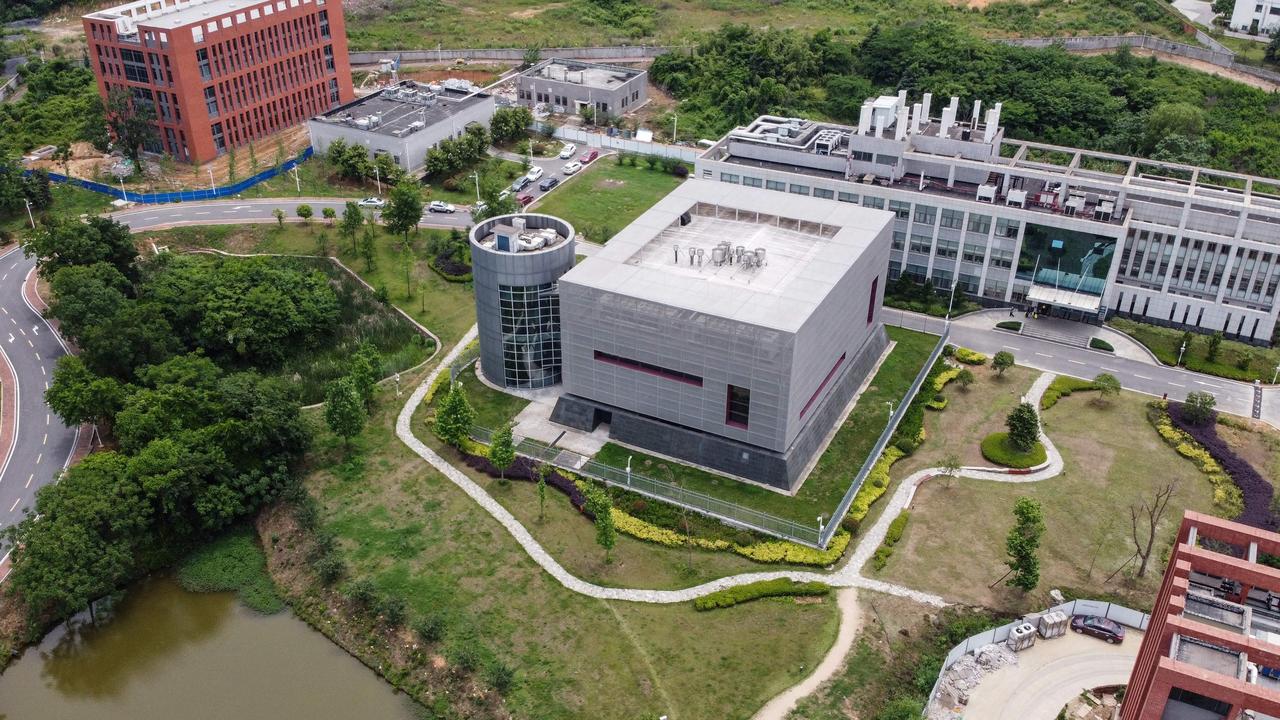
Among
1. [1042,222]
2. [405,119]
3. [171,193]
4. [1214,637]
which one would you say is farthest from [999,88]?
[1214,637]

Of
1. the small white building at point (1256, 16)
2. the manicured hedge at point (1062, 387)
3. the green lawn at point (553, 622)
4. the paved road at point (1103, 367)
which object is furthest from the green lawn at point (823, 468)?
the small white building at point (1256, 16)

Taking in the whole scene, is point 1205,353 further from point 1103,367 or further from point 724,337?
point 724,337

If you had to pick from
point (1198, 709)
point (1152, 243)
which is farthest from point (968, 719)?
point (1152, 243)

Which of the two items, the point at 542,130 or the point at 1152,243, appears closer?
the point at 1152,243

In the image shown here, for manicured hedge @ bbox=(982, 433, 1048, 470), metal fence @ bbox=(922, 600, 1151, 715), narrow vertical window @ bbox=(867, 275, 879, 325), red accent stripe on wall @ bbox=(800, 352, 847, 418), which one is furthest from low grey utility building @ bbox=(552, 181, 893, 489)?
metal fence @ bbox=(922, 600, 1151, 715)

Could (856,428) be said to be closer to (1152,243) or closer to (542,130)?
(1152,243)
